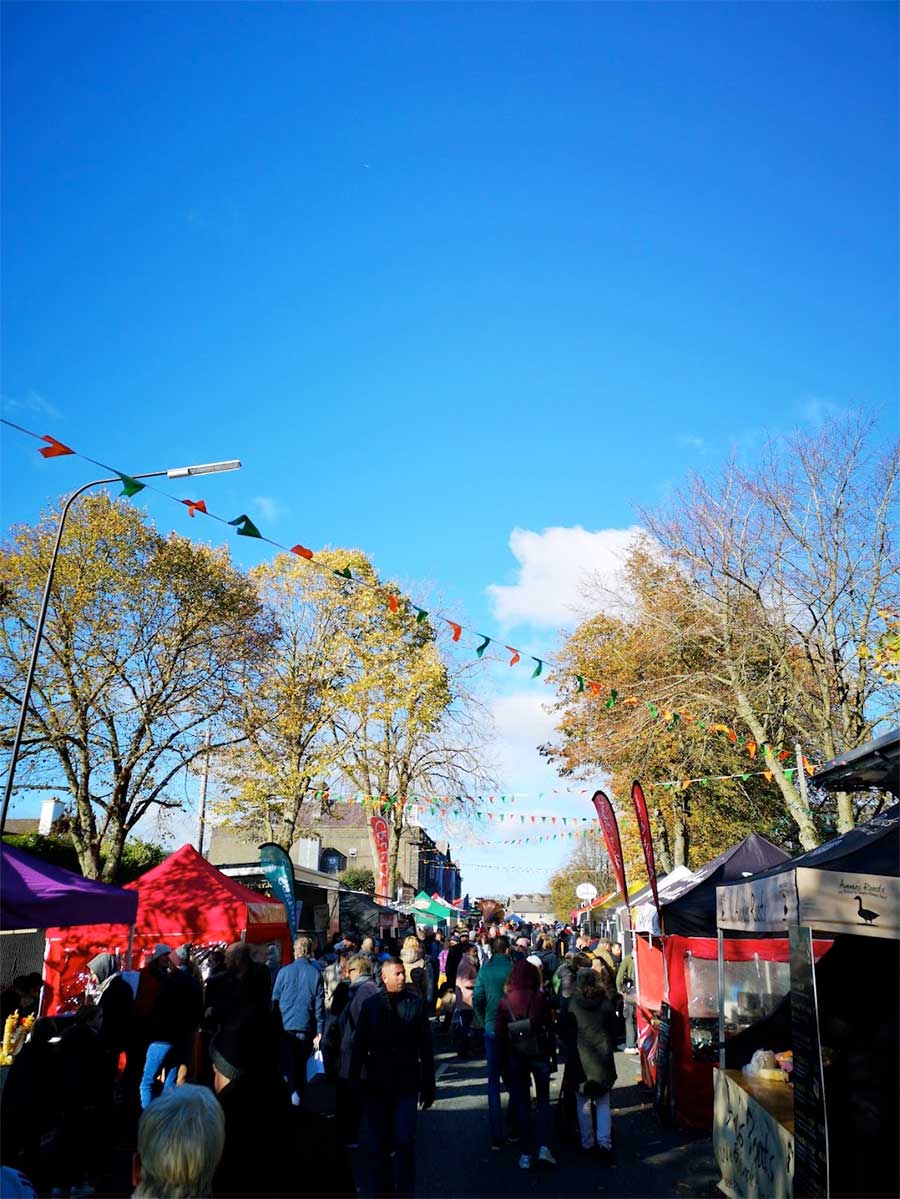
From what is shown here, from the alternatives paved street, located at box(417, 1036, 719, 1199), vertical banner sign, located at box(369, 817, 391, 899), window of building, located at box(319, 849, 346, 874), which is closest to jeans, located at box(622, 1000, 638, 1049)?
paved street, located at box(417, 1036, 719, 1199)

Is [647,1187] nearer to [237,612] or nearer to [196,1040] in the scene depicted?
[196,1040]

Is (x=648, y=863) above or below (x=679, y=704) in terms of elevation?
below

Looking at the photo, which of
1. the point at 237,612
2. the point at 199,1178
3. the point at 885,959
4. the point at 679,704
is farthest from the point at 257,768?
the point at 199,1178

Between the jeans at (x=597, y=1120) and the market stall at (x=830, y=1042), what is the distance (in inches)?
39.1

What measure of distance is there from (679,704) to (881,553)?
5801mm

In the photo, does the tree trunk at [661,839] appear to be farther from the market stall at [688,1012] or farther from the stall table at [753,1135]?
the stall table at [753,1135]

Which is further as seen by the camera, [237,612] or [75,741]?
[237,612]

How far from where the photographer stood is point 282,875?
44.2ft

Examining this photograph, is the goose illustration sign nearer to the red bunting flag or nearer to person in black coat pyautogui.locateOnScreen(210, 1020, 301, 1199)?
person in black coat pyautogui.locateOnScreen(210, 1020, 301, 1199)

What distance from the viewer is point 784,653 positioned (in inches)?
695

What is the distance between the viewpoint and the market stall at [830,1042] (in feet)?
14.5

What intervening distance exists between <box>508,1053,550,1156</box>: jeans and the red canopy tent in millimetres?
5850

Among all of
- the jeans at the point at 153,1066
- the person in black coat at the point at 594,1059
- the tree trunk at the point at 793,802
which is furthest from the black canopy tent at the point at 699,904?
the tree trunk at the point at 793,802

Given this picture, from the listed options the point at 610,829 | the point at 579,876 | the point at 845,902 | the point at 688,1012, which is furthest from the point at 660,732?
the point at 579,876
